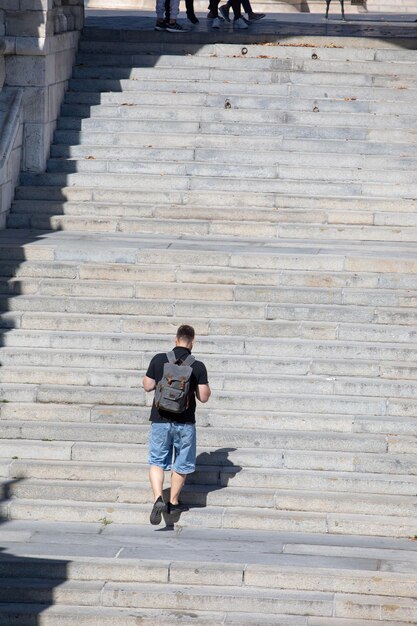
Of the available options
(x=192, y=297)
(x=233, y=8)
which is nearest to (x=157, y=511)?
(x=192, y=297)

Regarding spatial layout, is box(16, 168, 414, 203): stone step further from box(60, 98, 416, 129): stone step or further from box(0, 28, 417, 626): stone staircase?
box(60, 98, 416, 129): stone step

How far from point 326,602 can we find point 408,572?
2.47 ft

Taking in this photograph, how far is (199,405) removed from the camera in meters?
14.3

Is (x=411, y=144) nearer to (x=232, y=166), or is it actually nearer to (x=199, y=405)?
(x=232, y=166)

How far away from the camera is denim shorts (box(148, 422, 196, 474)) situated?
491 inches

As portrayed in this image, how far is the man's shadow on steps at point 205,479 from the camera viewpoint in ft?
42.9

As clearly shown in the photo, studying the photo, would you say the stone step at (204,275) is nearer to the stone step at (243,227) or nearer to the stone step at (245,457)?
the stone step at (243,227)

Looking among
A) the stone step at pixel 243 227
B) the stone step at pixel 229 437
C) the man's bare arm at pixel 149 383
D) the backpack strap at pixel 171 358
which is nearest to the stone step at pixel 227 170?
the stone step at pixel 243 227

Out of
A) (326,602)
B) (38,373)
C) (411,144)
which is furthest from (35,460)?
(411,144)

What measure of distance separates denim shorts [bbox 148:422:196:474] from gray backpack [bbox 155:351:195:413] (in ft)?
0.70

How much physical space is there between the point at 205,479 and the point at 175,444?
0.93 m

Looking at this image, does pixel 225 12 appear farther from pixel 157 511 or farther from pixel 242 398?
pixel 157 511

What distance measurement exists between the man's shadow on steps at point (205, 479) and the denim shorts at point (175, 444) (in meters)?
0.51

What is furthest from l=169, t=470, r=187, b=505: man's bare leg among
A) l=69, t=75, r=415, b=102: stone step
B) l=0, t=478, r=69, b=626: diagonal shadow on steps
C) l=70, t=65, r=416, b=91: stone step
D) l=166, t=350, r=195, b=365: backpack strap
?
l=70, t=65, r=416, b=91: stone step
